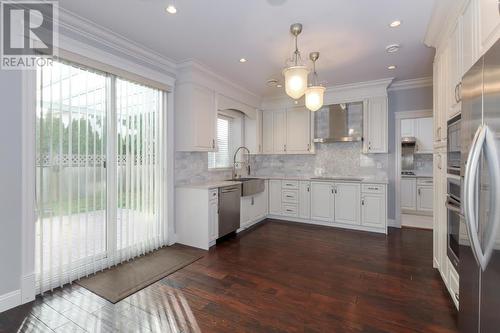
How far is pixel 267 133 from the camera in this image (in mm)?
5473

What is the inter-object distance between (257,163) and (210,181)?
72.8 inches

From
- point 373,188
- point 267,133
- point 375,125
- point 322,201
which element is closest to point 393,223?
point 373,188

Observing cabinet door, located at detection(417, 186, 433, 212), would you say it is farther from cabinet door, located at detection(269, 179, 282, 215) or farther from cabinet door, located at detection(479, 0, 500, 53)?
cabinet door, located at detection(479, 0, 500, 53)

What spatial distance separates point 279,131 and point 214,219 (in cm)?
269

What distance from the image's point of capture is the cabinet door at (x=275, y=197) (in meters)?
5.06

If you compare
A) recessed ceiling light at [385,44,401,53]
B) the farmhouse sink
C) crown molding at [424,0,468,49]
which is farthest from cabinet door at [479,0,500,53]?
the farmhouse sink

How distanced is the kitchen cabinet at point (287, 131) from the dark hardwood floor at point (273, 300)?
246 centimetres

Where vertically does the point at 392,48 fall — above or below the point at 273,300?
above

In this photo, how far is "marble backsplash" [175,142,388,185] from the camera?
12.8ft

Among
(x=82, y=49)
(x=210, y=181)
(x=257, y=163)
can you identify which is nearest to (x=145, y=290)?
(x=210, y=181)

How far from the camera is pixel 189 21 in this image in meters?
2.45

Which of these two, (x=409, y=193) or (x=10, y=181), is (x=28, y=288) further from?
(x=409, y=193)

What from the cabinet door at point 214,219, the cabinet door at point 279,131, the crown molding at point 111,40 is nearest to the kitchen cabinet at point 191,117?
the crown molding at point 111,40

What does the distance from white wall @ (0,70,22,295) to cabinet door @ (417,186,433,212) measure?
7110 mm
